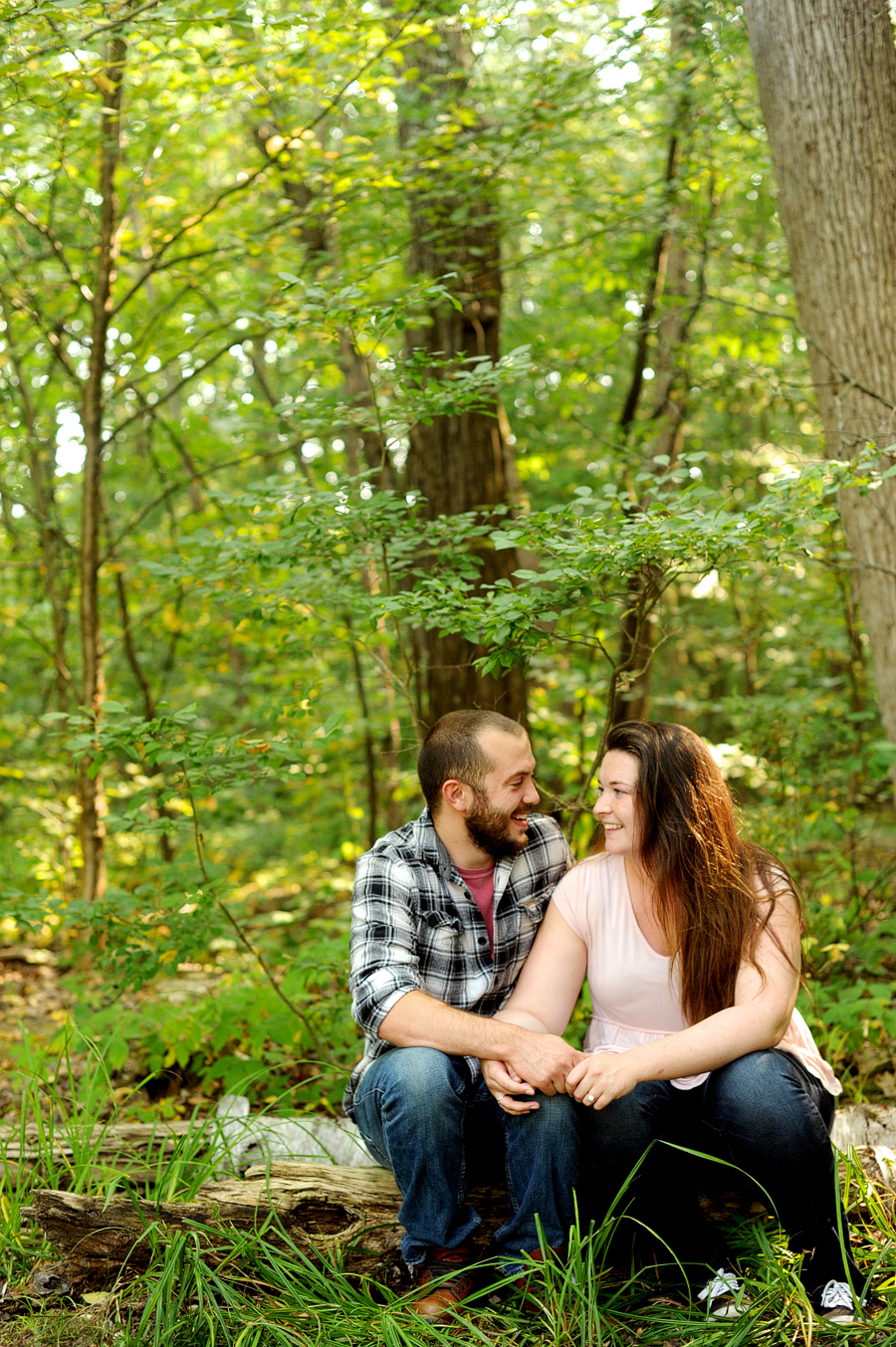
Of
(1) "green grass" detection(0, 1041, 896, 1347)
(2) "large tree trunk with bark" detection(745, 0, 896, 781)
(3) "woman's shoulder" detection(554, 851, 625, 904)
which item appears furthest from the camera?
Result: (2) "large tree trunk with bark" detection(745, 0, 896, 781)

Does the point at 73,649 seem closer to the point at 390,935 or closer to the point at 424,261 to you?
the point at 424,261

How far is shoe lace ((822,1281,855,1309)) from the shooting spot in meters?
2.01

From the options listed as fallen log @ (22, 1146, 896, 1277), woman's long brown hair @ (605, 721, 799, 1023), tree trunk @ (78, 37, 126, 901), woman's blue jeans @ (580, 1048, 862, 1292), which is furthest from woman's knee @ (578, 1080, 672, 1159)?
tree trunk @ (78, 37, 126, 901)

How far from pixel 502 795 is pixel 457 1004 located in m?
0.55

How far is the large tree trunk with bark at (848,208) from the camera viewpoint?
3184mm

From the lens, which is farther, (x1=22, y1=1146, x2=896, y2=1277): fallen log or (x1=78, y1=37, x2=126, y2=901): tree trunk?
(x1=78, y1=37, x2=126, y2=901): tree trunk

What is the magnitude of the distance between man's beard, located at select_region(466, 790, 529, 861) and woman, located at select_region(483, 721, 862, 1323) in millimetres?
178

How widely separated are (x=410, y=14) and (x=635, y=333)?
7.26 ft

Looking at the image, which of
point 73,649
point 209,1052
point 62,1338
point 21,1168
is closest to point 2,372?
point 73,649

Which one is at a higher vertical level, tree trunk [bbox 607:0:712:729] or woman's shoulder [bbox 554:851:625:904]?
tree trunk [bbox 607:0:712:729]

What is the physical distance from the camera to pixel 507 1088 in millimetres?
2143

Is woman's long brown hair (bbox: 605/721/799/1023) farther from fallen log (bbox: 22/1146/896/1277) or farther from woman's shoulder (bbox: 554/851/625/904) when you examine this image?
fallen log (bbox: 22/1146/896/1277)

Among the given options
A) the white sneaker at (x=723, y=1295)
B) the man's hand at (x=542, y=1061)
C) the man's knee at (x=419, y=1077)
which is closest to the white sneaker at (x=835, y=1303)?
the white sneaker at (x=723, y=1295)

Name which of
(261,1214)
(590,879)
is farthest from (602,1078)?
(261,1214)
